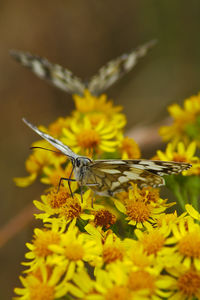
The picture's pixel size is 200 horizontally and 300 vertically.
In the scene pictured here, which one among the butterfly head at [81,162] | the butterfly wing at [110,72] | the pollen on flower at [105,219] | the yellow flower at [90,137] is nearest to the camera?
the pollen on flower at [105,219]

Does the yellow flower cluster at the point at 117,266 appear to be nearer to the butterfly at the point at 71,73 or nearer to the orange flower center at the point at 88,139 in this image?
the orange flower center at the point at 88,139

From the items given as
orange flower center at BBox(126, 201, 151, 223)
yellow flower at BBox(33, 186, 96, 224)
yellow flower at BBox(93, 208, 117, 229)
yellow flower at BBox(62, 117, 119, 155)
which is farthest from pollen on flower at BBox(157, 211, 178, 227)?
yellow flower at BBox(62, 117, 119, 155)

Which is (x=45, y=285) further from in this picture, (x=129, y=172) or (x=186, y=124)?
(x=186, y=124)

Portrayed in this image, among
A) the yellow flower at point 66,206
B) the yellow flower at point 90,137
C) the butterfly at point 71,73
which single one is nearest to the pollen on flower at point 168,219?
the yellow flower at point 66,206

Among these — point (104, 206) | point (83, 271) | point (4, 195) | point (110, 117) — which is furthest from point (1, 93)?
point (83, 271)

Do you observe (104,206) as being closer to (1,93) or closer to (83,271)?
(83,271)

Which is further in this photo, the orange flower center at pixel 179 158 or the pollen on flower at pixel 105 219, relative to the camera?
the orange flower center at pixel 179 158
